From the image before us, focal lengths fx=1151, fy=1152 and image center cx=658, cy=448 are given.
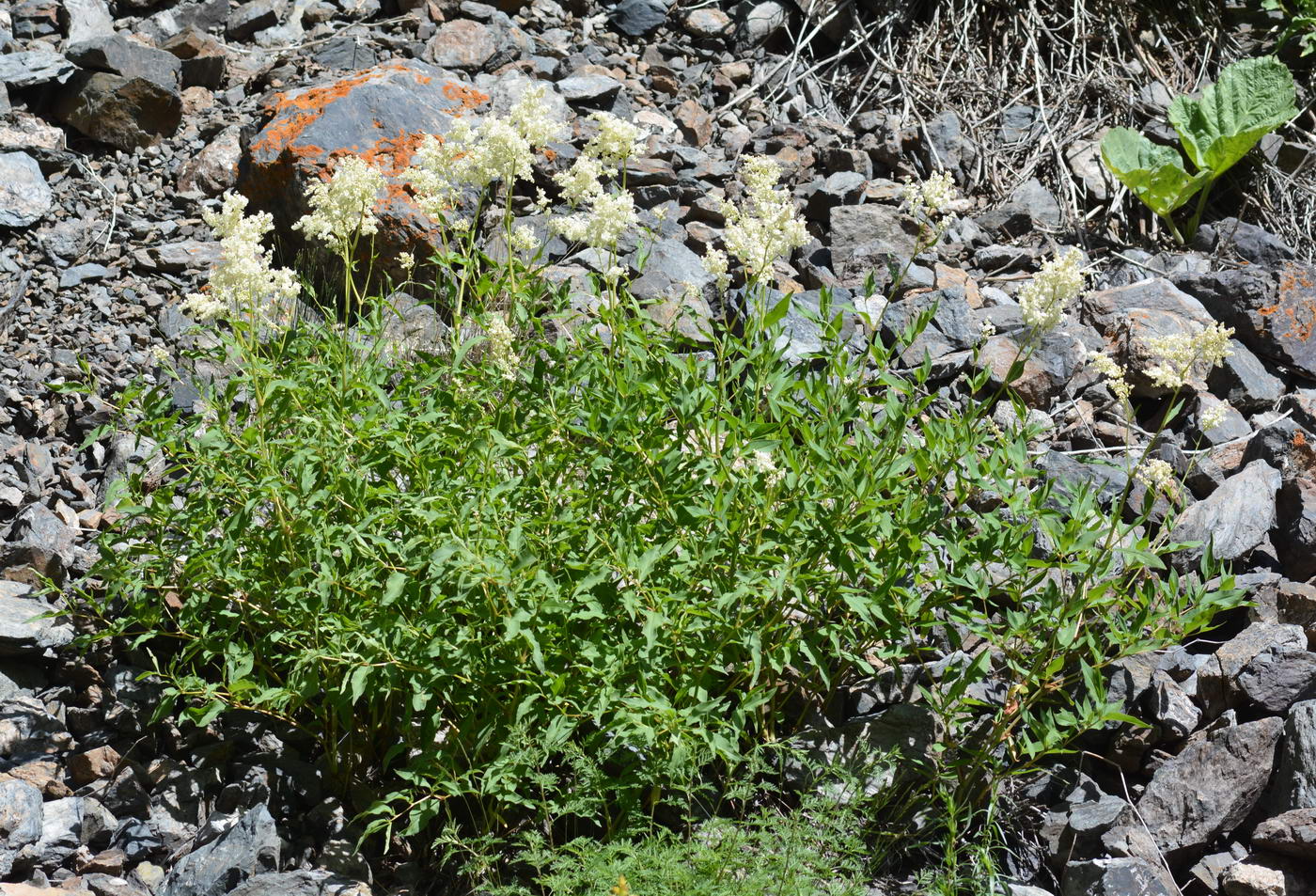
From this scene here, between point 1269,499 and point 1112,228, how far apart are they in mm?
2869

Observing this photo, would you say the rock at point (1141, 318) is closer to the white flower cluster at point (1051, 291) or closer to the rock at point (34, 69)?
the white flower cluster at point (1051, 291)

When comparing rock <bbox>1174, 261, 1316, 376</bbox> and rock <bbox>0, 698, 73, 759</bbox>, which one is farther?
rock <bbox>1174, 261, 1316, 376</bbox>

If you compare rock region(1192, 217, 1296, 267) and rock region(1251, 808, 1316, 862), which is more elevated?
rock region(1192, 217, 1296, 267)

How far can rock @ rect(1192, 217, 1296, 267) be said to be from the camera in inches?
243

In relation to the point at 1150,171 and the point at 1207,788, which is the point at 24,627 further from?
the point at 1150,171

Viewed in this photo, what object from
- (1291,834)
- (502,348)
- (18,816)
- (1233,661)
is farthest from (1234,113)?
(18,816)

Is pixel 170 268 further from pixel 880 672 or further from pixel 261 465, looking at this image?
pixel 880 672

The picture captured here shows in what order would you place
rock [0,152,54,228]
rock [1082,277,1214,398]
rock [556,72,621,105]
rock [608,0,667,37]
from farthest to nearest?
rock [608,0,667,37]
rock [556,72,621,105]
rock [0,152,54,228]
rock [1082,277,1214,398]

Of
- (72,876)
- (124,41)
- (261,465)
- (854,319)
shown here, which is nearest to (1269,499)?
(854,319)

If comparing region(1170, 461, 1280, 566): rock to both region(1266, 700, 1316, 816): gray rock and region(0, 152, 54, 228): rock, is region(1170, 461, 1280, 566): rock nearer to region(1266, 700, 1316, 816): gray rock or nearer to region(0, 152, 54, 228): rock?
region(1266, 700, 1316, 816): gray rock

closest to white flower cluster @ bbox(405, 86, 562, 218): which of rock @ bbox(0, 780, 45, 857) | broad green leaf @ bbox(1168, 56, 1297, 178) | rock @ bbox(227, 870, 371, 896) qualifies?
rock @ bbox(227, 870, 371, 896)

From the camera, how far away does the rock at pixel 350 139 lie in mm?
5652

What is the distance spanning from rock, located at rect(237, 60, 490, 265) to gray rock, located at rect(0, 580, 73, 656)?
235 centimetres

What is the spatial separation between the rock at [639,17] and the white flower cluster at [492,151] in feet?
15.5
